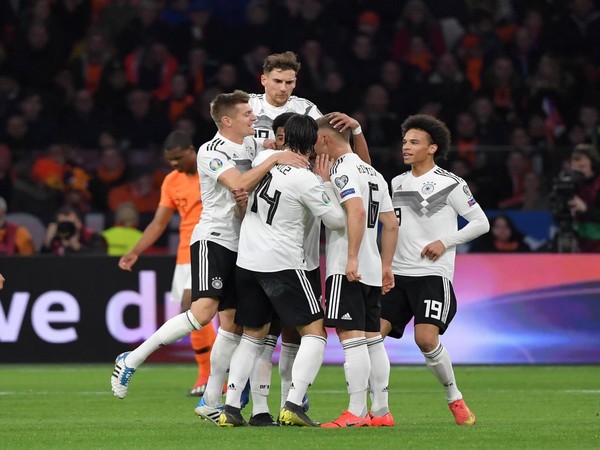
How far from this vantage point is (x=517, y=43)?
2045 cm

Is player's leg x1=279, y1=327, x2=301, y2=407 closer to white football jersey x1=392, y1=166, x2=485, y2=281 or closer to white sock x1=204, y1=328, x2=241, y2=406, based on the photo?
white sock x1=204, y1=328, x2=241, y2=406

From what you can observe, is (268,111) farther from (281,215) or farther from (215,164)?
(281,215)

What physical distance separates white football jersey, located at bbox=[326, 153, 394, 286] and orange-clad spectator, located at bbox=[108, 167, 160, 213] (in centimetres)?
803

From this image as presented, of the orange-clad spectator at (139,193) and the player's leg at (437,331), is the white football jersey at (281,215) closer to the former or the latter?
the player's leg at (437,331)

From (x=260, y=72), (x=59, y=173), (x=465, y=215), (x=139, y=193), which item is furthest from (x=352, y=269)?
(x=260, y=72)

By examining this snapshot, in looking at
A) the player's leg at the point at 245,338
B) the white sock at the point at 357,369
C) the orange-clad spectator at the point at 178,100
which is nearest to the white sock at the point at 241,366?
the player's leg at the point at 245,338

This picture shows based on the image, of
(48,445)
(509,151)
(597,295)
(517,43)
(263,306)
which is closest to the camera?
Answer: (48,445)

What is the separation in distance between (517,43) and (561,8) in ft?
3.67

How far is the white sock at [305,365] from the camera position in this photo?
27.8ft

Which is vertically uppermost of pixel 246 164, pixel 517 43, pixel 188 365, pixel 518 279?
pixel 517 43

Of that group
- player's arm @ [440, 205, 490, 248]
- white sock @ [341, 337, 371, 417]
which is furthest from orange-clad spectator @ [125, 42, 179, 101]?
white sock @ [341, 337, 371, 417]

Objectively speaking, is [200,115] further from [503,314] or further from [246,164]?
[246,164]

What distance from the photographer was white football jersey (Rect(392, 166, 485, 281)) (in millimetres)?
9336

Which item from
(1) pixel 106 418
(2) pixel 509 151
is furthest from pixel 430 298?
(2) pixel 509 151
